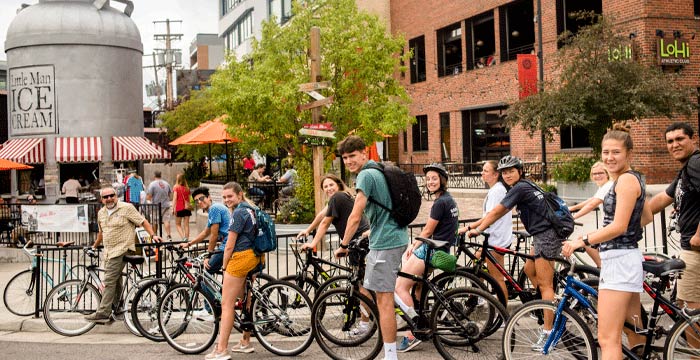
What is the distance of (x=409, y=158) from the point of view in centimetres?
3819

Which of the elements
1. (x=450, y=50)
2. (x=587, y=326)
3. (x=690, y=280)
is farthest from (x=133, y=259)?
(x=450, y=50)

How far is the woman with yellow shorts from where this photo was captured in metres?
7.15

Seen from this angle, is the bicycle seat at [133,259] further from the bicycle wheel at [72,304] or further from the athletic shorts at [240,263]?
the athletic shorts at [240,263]

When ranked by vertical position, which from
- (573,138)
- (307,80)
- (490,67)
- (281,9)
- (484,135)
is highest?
(281,9)

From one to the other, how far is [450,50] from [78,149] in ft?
61.0

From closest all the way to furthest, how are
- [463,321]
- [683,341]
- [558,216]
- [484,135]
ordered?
[683,341]
[463,321]
[558,216]
[484,135]

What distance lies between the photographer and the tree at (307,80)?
703 inches

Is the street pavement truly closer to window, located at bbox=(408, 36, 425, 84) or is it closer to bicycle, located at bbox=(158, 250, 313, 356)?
bicycle, located at bbox=(158, 250, 313, 356)

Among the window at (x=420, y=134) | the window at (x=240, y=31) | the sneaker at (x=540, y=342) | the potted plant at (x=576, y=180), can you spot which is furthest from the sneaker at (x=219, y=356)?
the window at (x=240, y=31)

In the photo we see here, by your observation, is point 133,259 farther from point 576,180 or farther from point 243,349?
point 576,180

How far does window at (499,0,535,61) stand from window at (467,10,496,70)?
907 mm

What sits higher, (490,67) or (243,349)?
(490,67)

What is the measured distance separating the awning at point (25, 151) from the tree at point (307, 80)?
27.3ft

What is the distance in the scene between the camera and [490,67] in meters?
31.5
